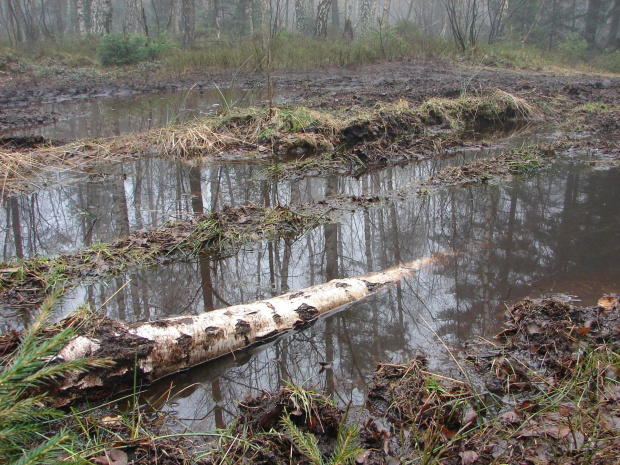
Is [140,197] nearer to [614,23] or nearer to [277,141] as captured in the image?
[277,141]

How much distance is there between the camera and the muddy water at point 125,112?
30.0 ft

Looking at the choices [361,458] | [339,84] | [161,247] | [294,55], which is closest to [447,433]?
[361,458]

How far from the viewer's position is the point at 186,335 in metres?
2.97

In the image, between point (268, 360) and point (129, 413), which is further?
point (268, 360)

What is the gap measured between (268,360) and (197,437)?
831mm

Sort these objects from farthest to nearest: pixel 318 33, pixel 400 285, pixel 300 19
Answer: pixel 300 19
pixel 318 33
pixel 400 285

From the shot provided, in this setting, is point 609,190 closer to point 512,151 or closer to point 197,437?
point 512,151

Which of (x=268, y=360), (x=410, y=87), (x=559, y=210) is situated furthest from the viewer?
(x=410, y=87)

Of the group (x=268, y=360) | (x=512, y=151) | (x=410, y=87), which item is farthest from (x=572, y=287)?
(x=410, y=87)

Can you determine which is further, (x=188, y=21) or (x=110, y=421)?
(x=188, y=21)

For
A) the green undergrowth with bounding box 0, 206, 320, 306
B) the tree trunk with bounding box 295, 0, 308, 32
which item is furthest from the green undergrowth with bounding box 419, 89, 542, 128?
the tree trunk with bounding box 295, 0, 308, 32

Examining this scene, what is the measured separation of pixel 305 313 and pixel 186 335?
92cm

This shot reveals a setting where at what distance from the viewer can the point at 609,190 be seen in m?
6.23

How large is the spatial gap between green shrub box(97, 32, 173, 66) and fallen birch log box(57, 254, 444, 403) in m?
17.2
